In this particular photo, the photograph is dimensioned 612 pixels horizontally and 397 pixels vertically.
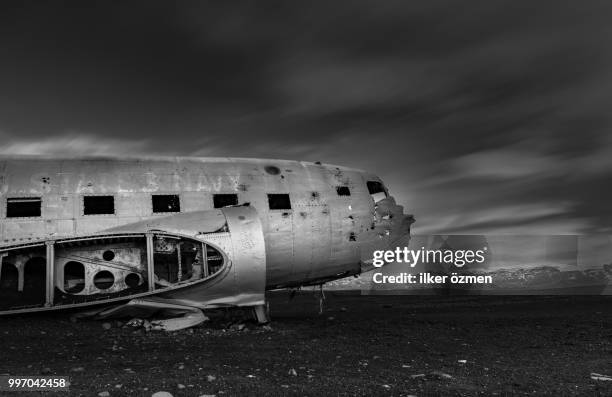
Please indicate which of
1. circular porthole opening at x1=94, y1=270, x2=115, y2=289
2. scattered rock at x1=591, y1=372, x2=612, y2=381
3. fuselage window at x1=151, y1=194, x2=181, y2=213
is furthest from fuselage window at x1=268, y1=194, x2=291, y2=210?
scattered rock at x1=591, y1=372, x2=612, y2=381

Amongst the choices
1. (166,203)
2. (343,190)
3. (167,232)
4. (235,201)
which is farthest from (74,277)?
(343,190)

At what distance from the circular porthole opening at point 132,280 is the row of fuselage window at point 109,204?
6.66 ft

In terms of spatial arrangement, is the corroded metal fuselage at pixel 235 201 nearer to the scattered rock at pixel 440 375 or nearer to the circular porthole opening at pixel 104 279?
the circular porthole opening at pixel 104 279

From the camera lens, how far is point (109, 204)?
18.8 metres

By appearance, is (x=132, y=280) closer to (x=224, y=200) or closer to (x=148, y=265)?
(x=148, y=265)

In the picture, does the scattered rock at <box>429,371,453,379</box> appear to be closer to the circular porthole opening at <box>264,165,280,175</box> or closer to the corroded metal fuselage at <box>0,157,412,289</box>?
the corroded metal fuselage at <box>0,157,412,289</box>

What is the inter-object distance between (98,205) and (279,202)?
18.7ft

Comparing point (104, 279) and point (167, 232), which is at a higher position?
point (167, 232)

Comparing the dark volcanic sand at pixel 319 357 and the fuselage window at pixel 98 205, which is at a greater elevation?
the fuselage window at pixel 98 205

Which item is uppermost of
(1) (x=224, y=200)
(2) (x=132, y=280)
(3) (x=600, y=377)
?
(1) (x=224, y=200)

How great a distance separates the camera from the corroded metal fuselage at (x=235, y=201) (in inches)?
723

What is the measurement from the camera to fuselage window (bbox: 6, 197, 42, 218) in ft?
59.5

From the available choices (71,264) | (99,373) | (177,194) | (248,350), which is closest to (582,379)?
(248,350)

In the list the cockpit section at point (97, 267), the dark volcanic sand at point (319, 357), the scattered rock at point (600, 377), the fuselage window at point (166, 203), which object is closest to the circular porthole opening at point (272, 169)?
the fuselage window at point (166, 203)
